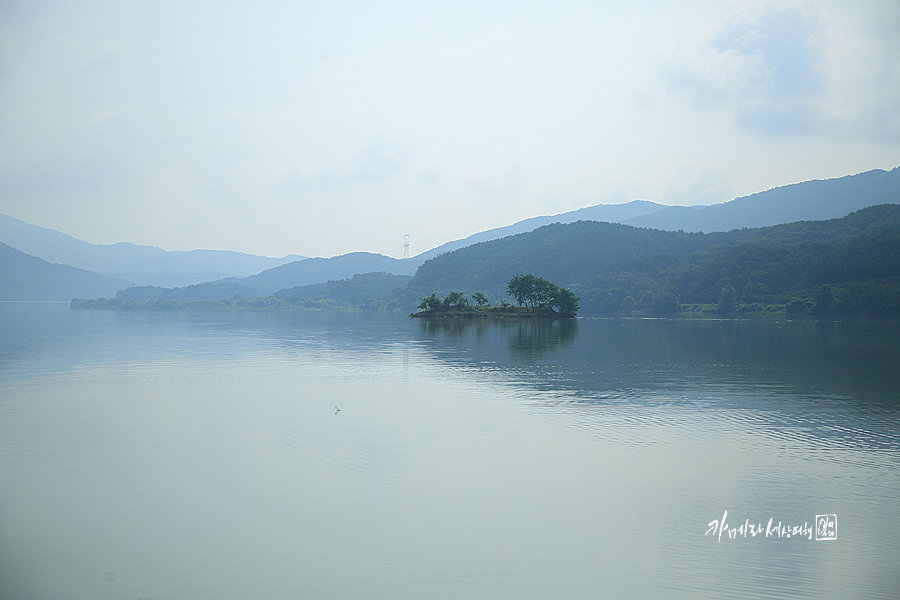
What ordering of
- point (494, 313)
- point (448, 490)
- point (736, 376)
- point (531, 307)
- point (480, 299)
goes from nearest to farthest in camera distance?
point (448, 490), point (736, 376), point (494, 313), point (531, 307), point (480, 299)

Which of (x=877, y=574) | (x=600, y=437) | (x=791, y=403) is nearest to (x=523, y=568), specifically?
(x=877, y=574)

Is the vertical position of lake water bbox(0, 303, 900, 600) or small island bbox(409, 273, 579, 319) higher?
small island bbox(409, 273, 579, 319)

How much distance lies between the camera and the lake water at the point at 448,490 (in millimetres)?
14250

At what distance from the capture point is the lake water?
1425 centimetres

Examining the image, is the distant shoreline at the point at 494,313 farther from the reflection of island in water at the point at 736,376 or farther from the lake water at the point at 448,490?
the lake water at the point at 448,490

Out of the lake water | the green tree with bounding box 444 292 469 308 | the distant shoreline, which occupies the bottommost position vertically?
the lake water

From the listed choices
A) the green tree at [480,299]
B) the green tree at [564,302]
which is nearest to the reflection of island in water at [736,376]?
the green tree at [564,302]

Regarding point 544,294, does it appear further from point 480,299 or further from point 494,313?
point 480,299

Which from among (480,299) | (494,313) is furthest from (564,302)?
(480,299)

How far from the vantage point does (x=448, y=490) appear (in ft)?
66.6

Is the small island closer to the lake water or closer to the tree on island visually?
the tree on island

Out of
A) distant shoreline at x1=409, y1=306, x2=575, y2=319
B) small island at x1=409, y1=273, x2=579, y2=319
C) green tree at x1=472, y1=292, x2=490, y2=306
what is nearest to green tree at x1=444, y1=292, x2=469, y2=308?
small island at x1=409, y1=273, x2=579, y2=319

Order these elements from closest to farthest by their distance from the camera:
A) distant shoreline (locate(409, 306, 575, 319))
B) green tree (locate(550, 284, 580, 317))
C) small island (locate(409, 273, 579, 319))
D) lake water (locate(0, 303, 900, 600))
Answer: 1. lake water (locate(0, 303, 900, 600))
2. green tree (locate(550, 284, 580, 317))
3. small island (locate(409, 273, 579, 319))
4. distant shoreline (locate(409, 306, 575, 319))

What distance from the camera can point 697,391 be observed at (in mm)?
40875
